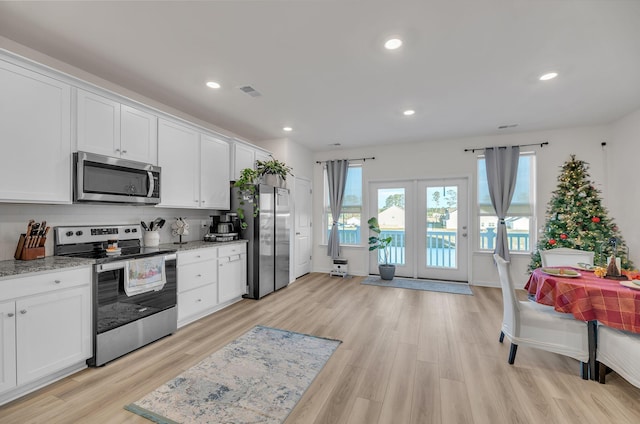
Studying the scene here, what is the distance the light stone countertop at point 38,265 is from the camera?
1888 mm

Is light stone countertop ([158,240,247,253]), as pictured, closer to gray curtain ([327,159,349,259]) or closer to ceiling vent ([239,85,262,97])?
ceiling vent ([239,85,262,97])

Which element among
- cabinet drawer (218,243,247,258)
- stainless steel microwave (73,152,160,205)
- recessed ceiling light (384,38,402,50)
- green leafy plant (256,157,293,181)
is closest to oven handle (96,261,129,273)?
stainless steel microwave (73,152,160,205)

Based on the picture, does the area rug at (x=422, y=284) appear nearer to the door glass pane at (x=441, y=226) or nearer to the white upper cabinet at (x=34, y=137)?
the door glass pane at (x=441, y=226)

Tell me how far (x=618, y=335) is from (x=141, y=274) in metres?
4.06

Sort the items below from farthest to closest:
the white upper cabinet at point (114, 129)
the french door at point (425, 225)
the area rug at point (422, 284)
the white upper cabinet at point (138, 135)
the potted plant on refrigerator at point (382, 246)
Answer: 1. the potted plant on refrigerator at point (382, 246)
2. the french door at point (425, 225)
3. the area rug at point (422, 284)
4. the white upper cabinet at point (138, 135)
5. the white upper cabinet at point (114, 129)

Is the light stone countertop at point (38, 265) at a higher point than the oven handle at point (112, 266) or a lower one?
higher

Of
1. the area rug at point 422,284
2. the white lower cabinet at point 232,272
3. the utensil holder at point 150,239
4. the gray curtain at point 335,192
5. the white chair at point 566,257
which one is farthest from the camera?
the gray curtain at point 335,192

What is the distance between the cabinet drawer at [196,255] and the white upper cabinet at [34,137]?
1184 mm

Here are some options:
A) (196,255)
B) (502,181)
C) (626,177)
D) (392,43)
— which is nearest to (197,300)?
(196,255)

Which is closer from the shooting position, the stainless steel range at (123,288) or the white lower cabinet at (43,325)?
the white lower cabinet at (43,325)

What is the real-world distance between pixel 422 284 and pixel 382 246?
1031mm

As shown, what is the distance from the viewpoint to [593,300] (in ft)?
6.87

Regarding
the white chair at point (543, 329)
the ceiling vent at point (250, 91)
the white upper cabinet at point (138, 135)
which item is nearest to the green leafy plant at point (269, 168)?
the ceiling vent at point (250, 91)

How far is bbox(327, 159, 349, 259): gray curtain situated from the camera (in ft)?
19.6
